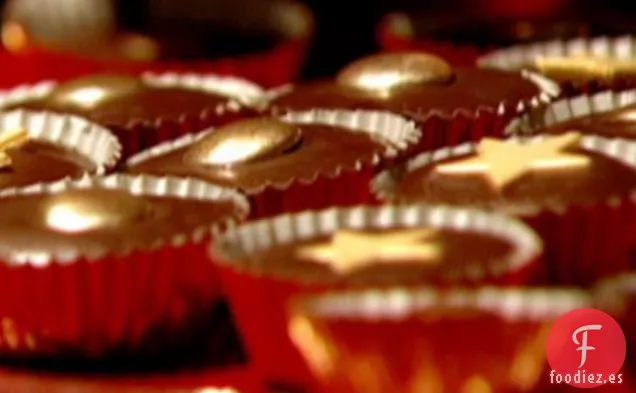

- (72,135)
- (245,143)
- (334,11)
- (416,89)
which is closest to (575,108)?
(416,89)

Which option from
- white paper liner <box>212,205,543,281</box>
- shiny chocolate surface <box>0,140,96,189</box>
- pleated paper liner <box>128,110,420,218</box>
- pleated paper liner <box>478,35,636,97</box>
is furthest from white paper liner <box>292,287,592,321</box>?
pleated paper liner <box>478,35,636,97</box>

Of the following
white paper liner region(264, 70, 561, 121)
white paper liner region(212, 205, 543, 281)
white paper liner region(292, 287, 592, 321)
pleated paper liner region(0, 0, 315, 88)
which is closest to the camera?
white paper liner region(292, 287, 592, 321)

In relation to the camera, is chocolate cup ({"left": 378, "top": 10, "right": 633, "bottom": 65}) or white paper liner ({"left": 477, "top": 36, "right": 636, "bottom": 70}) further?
chocolate cup ({"left": 378, "top": 10, "right": 633, "bottom": 65})

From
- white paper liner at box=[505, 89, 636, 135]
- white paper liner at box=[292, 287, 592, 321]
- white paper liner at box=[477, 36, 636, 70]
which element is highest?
white paper liner at box=[477, 36, 636, 70]

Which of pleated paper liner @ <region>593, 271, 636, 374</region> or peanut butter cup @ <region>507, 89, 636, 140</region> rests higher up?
peanut butter cup @ <region>507, 89, 636, 140</region>

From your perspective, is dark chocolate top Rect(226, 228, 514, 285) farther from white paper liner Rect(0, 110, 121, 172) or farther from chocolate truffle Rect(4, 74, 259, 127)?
chocolate truffle Rect(4, 74, 259, 127)

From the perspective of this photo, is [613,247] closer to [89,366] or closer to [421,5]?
[89,366]

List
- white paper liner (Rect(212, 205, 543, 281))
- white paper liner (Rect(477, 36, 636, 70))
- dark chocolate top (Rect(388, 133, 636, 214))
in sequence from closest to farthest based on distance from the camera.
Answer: white paper liner (Rect(212, 205, 543, 281))
dark chocolate top (Rect(388, 133, 636, 214))
white paper liner (Rect(477, 36, 636, 70))

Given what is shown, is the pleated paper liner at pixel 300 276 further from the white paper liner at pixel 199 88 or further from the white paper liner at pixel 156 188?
the white paper liner at pixel 199 88
